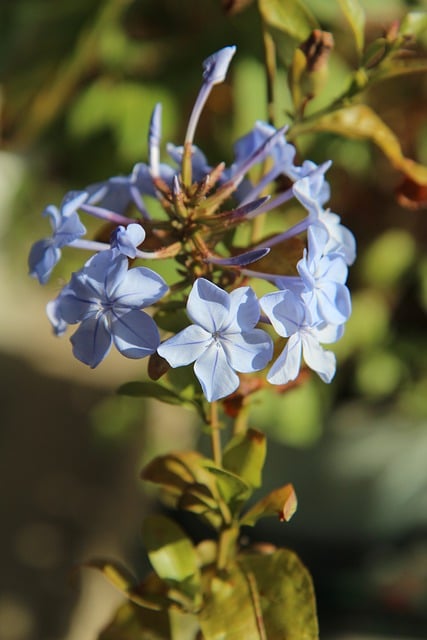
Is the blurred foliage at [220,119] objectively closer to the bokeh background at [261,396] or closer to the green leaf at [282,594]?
the bokeh background at [261,396]

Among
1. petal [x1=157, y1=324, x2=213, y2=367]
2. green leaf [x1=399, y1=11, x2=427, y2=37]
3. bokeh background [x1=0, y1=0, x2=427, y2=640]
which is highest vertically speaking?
green leaf [x1=399, y1=11, x2=427, y2=37]

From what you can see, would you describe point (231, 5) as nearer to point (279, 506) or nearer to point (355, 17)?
point (355, 17)

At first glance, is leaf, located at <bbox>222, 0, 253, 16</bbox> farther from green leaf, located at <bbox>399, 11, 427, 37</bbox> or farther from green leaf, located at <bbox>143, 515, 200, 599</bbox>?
green leaf, located at <bbox>143, 515, 200, 599</bbox>

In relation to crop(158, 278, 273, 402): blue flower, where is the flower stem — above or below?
below

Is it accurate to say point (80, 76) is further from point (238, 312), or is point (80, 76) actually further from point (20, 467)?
point (238, 312)

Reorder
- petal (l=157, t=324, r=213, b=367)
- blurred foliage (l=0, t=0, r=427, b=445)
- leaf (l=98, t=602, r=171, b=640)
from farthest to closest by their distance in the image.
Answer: blurred foliage (l=0, t=0, r=427, b=445) < leaf (l=98, t=602, r=171, b=640) < petal (l=157, t=324, r=213, b=367)

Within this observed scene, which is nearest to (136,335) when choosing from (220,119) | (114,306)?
(114,306)

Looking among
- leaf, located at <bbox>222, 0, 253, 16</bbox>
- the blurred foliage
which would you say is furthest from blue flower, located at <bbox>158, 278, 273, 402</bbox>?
the blurred foliage
